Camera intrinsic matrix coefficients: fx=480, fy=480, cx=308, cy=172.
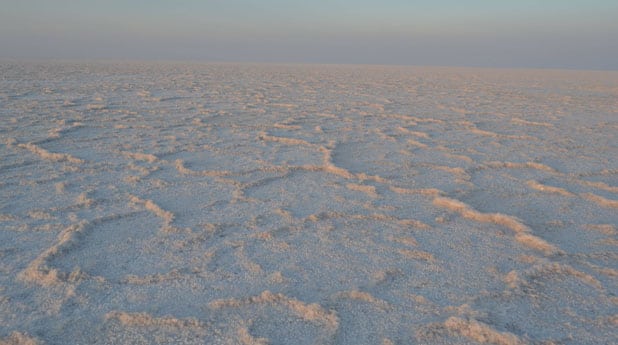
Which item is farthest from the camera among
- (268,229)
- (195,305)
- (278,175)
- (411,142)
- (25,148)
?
(411,142)

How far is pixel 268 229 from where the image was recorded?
204 cm

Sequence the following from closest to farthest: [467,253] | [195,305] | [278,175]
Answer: [195,305]
[467,253]
[278,175]

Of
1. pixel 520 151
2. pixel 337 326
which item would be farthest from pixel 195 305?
pixel 520 151

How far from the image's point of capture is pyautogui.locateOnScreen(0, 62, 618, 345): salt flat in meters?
1.36

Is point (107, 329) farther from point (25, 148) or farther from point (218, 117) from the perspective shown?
point (218, 117)

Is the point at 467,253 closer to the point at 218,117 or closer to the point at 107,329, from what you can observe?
the point at 107,329

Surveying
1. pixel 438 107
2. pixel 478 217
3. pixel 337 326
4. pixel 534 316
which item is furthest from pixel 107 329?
pixel 438 107

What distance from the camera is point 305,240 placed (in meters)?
1.94

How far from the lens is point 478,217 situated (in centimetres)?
218

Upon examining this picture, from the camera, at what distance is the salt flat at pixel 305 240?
136 centimetres

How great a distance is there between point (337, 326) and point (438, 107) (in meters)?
5.79

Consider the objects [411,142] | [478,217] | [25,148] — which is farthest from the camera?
[411,142]

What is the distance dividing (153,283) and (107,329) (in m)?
0.26

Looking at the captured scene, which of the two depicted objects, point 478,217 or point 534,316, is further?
point 478,217
